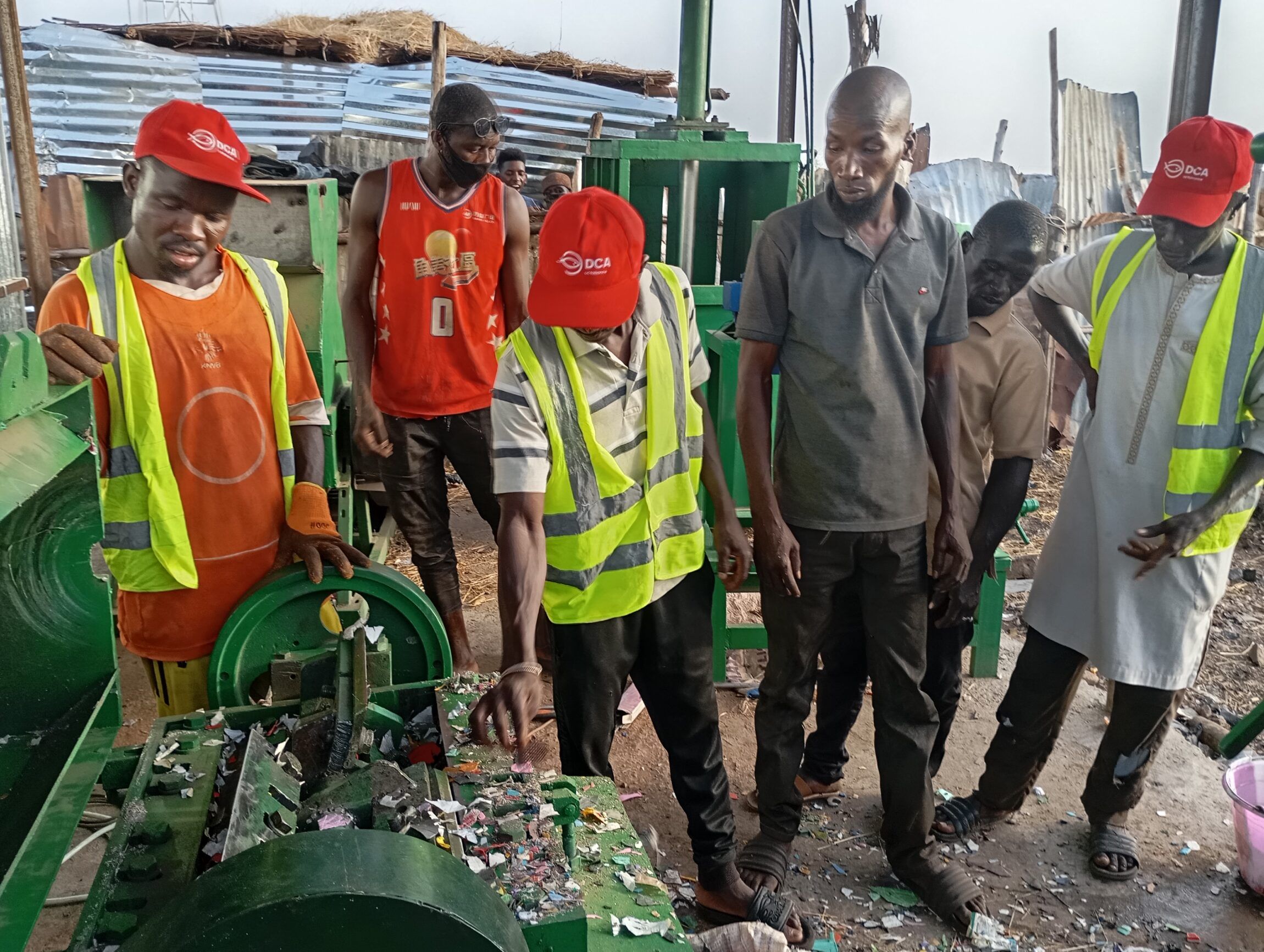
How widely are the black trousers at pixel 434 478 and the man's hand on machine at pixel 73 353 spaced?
229 centimetres

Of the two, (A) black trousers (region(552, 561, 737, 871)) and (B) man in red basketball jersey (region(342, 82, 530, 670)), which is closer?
(A) black trousers (region(552, 561, 737, 871))

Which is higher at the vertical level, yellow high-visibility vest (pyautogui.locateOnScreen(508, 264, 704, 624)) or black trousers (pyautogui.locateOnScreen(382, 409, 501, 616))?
yellow high-visibility vest (pyautogui.locateOnScreen(508, 264, 704, 624))

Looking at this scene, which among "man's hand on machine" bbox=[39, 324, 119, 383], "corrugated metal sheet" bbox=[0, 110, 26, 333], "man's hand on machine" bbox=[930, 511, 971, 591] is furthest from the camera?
"man's hand on machine" bbox=[930, 511, 971, 591]

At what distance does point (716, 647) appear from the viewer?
4289 mm

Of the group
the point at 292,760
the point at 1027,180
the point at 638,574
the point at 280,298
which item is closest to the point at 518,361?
the point at 638,574

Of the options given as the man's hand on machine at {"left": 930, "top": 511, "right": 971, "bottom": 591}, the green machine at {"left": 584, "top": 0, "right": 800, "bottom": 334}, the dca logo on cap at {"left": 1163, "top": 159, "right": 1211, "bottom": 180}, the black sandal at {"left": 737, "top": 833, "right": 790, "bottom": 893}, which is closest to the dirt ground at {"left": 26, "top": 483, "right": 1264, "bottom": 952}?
the black sandal at {"left": 737, "top": 833, "right": 790, "bottom": 893}

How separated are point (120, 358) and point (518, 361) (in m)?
0.98

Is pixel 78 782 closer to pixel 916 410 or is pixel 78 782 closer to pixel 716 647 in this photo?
pixel 916 410

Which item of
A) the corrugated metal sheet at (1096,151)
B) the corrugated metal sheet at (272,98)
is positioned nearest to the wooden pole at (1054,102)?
the corrugated metal sheet at (1096,151)

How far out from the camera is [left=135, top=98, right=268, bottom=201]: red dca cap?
2.43 m

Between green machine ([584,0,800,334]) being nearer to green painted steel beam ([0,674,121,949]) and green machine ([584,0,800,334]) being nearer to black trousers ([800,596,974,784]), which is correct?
black trousers ([800,596,974,784])

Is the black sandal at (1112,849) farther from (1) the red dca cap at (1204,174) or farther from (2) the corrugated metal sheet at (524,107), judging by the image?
(2) the corrugated metal sheet at (524,107)

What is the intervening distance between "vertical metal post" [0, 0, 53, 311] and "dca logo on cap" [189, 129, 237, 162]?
3006 millimetres

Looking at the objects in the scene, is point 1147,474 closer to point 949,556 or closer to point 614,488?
point 949,556
